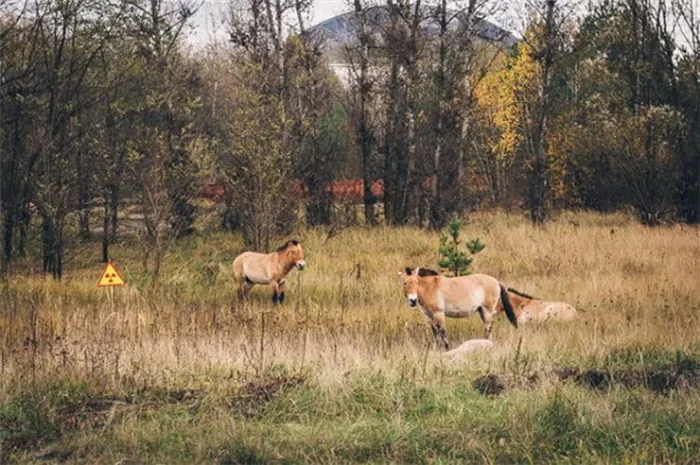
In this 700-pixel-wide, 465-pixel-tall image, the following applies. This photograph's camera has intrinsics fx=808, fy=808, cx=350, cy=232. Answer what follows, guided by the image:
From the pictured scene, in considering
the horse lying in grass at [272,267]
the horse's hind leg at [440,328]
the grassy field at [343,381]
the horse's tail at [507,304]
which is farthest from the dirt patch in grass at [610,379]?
the horse lying in grass at [272,267]

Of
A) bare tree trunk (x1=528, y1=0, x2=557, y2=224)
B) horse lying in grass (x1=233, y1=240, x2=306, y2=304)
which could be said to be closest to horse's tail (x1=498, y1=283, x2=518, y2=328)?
horse lying in grass (x1=233, y1=240, x2=306, y2=304)

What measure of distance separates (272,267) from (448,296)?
13.4 feet

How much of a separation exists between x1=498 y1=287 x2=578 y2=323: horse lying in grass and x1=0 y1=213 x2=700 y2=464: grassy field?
11.4 inches

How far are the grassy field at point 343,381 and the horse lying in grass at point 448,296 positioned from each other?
1.21 ft

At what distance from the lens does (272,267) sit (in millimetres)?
13602

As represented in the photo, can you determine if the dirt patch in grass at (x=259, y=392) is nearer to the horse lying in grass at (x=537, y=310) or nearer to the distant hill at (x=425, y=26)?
the horse lying in grass at (x=537, y=310)

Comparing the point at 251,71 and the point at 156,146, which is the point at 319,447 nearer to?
the point at 156,146

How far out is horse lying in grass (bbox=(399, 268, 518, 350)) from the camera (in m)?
10.4

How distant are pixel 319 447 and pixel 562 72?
34970 mm

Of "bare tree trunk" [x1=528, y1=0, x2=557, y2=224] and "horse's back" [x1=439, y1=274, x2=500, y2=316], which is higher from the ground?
"bare tree trunk" [x1=528, y1=0, x2=557, y2=224]

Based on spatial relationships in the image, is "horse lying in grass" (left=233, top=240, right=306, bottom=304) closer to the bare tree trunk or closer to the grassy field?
the grassy field

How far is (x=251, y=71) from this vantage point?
2230cm

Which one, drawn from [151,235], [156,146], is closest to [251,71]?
[156,146]

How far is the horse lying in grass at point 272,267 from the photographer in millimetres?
13469
